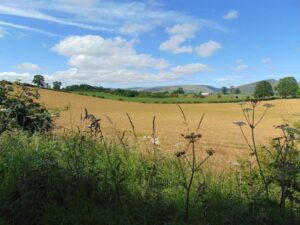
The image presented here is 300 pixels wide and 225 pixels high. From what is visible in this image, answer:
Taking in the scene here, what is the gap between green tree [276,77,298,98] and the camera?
108 m

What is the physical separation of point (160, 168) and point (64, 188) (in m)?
1.45

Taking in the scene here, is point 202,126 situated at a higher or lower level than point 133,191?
lower

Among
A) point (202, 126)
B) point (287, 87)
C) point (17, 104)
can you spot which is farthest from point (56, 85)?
point (17, 104)

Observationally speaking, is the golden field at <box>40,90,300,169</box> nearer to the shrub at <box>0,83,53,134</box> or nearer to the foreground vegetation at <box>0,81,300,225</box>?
the foreground vegetation at <box>0,81,300,225</box>

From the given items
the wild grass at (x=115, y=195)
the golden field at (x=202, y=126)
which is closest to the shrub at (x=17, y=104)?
the golden field at (x=202, y=126)

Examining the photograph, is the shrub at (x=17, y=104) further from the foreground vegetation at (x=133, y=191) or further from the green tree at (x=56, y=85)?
the green tree at (x=56, y=85)

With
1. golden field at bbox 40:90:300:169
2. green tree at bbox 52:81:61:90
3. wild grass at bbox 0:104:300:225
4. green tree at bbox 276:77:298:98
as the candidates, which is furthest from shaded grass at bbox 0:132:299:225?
green tree at bbox 276:77:298:98

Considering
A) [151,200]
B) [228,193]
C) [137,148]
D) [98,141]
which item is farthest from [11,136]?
[228,193]

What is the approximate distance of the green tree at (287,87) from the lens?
108 metres

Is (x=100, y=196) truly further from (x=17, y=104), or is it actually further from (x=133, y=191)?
(x=17, y=104)

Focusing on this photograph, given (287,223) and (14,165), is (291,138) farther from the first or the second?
(14,165)

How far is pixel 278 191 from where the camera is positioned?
465cm

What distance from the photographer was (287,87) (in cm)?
11306

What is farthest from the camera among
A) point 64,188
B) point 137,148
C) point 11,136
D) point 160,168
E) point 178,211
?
point 137,148
